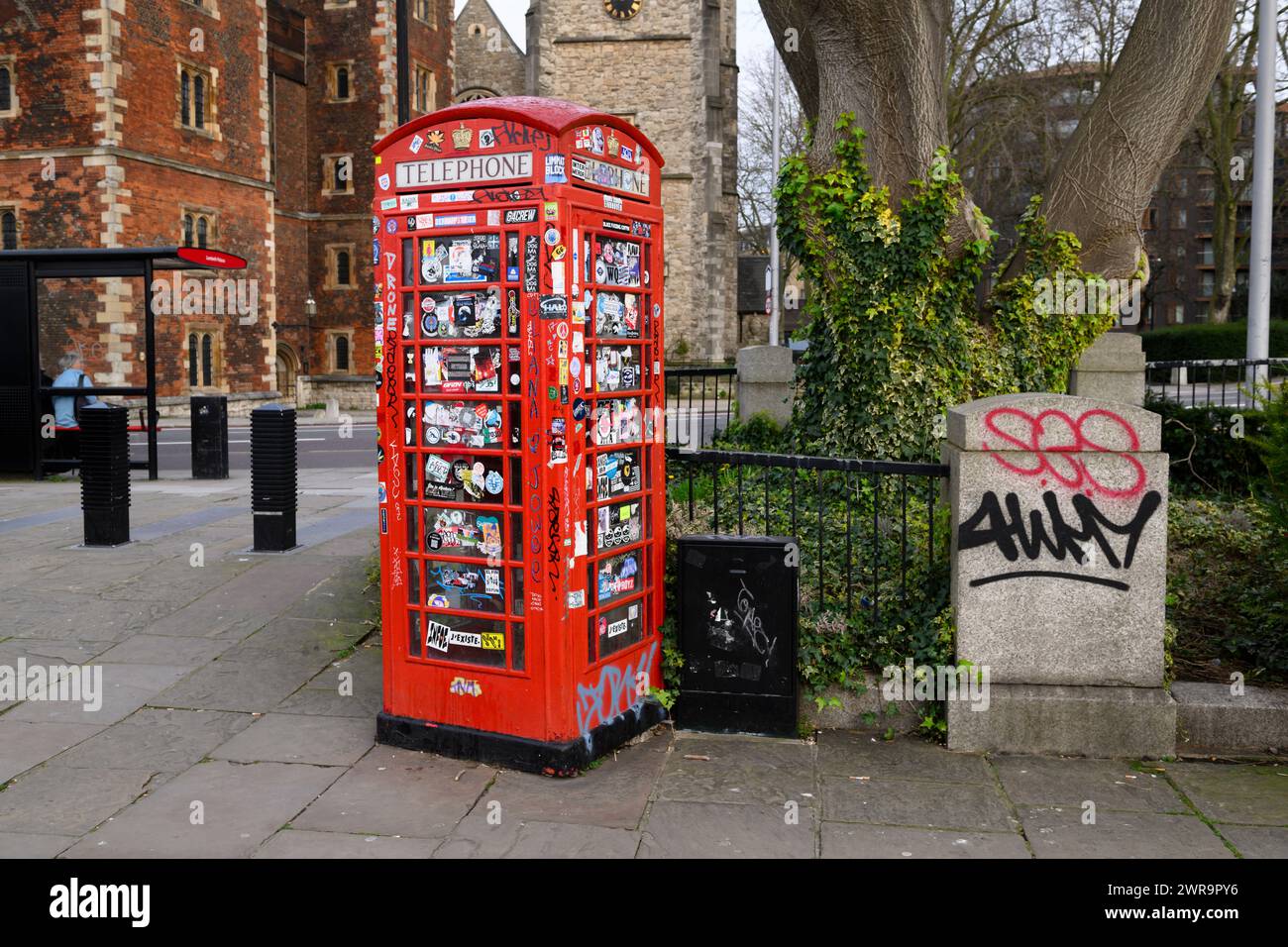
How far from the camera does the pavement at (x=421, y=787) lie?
4.29m

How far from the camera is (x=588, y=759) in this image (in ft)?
16.5

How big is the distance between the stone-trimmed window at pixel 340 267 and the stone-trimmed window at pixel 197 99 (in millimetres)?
10323

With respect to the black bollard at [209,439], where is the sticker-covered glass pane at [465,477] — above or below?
above

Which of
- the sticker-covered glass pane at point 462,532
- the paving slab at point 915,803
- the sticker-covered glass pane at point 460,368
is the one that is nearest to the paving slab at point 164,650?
the sticker-covered glass pane at point 462,532

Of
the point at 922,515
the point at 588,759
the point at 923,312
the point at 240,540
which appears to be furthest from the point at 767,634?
the point at 240,540

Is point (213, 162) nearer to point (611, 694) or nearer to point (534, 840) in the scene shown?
point (611, 694)

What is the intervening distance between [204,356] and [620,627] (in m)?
33.1

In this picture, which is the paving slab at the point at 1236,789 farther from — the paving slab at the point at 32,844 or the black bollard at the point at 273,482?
the black bollard at the point at 273,482

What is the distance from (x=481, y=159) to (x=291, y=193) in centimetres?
4298

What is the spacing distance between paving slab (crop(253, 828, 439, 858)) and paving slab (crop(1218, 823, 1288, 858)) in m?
3.00

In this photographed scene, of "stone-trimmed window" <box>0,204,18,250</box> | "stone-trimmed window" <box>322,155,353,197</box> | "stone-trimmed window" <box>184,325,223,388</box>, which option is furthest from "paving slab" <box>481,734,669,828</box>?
"stone-trimmed window" <box>322,155,353,197</box>

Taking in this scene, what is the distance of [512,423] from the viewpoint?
496 centimetres

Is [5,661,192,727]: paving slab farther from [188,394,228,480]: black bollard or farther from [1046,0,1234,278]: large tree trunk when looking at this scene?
[188,394,228,480]: black bollard

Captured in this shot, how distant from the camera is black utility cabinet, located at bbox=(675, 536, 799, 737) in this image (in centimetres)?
545
